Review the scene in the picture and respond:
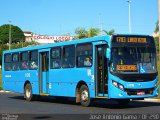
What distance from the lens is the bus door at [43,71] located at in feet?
79.7

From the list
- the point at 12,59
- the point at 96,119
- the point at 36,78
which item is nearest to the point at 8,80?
the point at 12,59

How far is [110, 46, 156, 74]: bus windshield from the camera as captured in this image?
60.8 feet

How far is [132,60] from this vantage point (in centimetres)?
1864

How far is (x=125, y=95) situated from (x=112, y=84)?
2.18 ft

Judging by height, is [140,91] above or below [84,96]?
above

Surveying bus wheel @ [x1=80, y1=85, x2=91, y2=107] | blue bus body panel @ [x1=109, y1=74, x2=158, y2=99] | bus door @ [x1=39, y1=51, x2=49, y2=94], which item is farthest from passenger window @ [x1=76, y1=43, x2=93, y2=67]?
bus door @ [x1=39, y1=51, x2=49, y2=94]

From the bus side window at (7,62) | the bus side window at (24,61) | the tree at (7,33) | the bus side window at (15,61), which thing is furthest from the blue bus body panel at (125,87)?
the tree at (7,33)

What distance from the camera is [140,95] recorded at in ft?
61.4

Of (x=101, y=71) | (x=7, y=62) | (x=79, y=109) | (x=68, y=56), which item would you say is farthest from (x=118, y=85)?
(x=7, y=62)

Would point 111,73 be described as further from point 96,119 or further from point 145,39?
point 96,119

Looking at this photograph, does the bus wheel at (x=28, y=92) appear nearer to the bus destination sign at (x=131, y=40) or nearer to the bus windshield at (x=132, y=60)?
the bus windshield at (x=132, y=60)

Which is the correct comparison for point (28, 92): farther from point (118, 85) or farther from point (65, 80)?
point (118, 85)

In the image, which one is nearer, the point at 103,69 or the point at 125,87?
the point at 125,87

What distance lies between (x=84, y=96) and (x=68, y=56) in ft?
7.77
